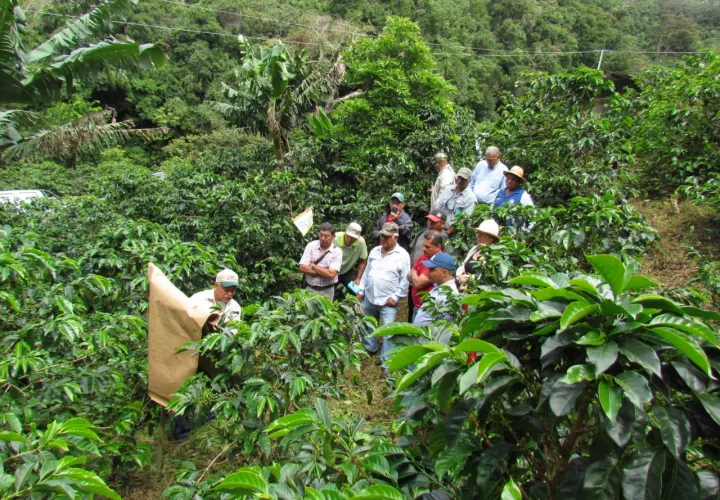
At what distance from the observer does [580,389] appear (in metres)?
1.24

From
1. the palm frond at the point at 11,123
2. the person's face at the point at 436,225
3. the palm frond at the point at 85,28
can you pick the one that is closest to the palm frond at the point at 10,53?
the palm frond at the point at 85,28

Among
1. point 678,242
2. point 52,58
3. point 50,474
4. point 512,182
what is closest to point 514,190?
point 512,182

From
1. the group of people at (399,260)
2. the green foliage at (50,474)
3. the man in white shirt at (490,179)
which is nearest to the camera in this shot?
the green foliage at (50,474)

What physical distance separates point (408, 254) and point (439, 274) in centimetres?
114

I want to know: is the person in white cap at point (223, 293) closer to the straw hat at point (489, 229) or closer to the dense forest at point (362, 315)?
the dense forest at point (362, 315)

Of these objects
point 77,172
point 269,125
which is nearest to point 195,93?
point 77,172

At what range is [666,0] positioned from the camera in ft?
160

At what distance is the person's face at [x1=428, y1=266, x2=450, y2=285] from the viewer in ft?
12.5

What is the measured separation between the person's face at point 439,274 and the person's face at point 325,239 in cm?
141

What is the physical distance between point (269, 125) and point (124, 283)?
586cm

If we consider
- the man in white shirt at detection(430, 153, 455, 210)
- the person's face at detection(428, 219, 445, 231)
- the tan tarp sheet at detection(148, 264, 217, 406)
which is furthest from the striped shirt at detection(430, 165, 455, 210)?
the tan tarp sheet at detection(148, 264, 217, 406)

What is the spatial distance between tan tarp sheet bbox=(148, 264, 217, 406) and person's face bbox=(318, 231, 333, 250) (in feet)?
6.99

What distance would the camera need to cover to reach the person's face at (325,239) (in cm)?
490

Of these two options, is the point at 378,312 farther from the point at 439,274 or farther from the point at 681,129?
the point at 681,129
